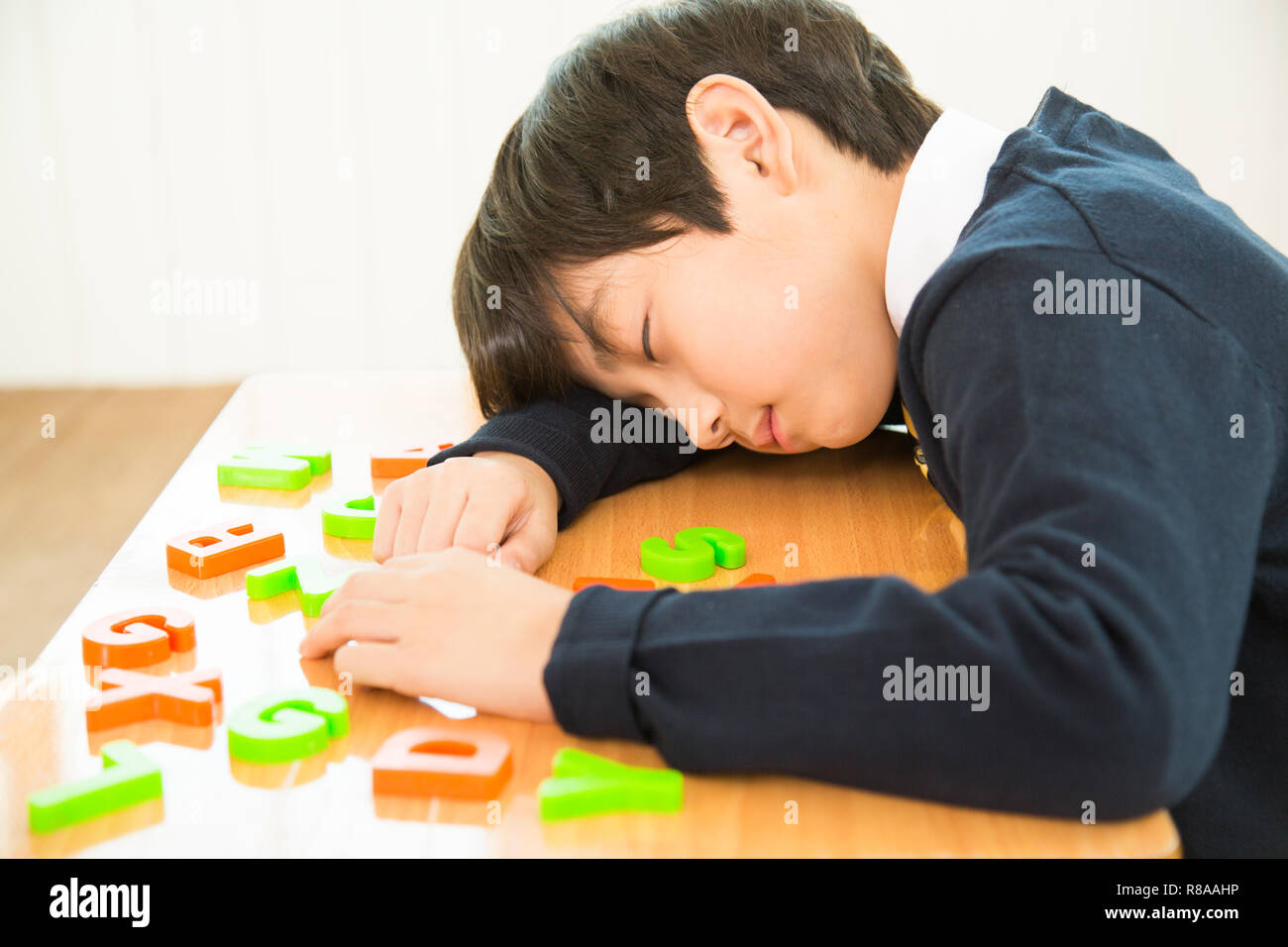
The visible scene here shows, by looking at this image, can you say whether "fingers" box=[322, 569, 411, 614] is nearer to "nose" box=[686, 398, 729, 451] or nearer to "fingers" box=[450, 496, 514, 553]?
"fingers" box=[450, 496, 514, 553]

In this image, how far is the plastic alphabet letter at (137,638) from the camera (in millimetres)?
738

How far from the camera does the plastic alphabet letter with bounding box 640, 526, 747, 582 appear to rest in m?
0.88

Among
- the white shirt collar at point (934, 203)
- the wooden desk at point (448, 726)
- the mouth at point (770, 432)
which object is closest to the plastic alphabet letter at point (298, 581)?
the wooden desk at point (448, 726)

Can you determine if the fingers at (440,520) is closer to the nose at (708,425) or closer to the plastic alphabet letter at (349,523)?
the plastic alphabet letter at (349,523)

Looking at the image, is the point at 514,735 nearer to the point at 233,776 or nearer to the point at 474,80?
the point at 233,776

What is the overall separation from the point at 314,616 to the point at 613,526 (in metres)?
0.28

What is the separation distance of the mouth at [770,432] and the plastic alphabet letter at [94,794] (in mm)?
562

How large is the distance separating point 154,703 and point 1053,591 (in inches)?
19.3

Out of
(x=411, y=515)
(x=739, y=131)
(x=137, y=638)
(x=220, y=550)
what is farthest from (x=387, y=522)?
(x=739, y=131)

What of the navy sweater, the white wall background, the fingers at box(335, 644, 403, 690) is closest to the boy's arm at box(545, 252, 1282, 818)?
the navy sweater

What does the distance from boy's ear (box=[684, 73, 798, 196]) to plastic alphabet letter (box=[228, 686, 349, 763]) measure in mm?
532

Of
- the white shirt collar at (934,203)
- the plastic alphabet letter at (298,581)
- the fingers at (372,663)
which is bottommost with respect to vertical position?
the fingers at (372,663)

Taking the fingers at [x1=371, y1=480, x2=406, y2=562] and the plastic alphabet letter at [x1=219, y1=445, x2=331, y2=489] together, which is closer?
the fingers at [x1=371, y1=480, x2=406, y2=562]
